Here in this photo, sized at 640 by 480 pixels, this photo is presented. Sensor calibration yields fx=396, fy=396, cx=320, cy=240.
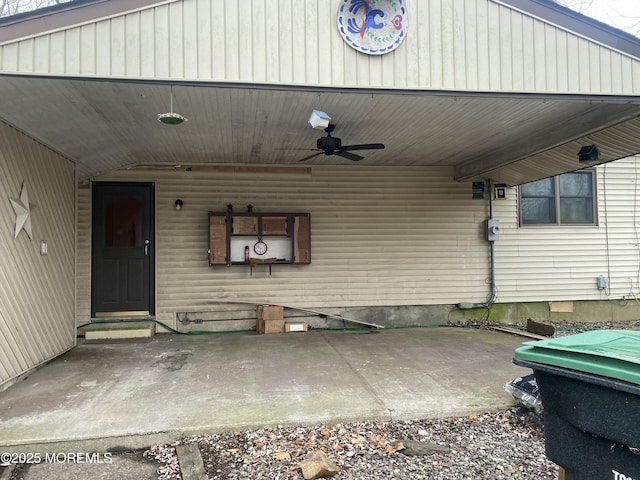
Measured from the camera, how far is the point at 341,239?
20.9 feet

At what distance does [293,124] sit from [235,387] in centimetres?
278

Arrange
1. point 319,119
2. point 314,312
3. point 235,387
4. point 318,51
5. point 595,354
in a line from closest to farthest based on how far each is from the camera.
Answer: point 595,354
point 318,51
point 235,387
point 319,119
point 314,312

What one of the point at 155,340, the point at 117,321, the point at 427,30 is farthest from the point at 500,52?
the point at 117,321

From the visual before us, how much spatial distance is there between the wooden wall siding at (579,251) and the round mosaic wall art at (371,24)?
433 cm

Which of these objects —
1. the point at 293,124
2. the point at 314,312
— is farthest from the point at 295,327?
the point at 293,124

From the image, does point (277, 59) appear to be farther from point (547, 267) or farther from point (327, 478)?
point (547, 267)

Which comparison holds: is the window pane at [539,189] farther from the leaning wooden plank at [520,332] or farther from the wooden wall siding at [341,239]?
the leaning wooden plank at [520,332]

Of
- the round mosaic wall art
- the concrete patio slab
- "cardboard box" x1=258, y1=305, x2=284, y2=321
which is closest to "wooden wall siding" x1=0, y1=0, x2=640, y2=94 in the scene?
the round mosaic wall art

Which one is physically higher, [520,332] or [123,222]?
[123,222]

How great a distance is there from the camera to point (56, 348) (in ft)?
15.1

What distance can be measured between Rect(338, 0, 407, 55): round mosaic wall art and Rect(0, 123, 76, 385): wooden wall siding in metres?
3.20

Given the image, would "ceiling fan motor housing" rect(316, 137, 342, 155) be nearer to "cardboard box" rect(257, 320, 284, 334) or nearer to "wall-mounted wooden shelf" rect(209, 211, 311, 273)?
"wall-mounted wooden shelf" rect(209, 211, 311, 273)

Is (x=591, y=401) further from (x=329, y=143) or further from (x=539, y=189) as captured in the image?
(x=539, y=189)

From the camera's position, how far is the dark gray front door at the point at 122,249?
5.71 meters
